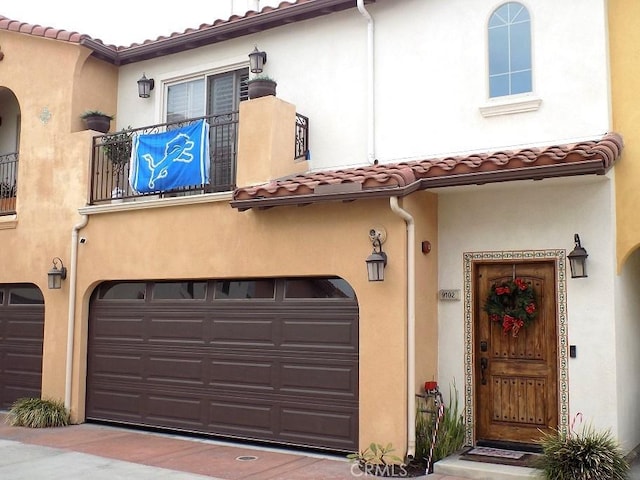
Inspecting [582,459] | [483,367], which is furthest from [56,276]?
[582,459]

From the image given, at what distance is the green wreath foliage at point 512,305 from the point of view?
9.19 metres

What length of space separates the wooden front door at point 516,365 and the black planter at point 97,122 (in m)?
7.13

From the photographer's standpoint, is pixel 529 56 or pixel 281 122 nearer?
pixel 529 56

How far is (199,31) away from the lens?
12500 mm

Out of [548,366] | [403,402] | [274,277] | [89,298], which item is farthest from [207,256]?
[548,366]

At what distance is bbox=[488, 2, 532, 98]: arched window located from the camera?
9.76 m

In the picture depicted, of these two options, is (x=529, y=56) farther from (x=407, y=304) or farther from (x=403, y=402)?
(x=403, y=402)

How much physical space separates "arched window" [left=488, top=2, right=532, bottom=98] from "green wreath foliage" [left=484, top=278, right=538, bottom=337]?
2692mm

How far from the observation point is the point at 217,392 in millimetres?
10719

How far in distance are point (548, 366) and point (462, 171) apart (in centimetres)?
278

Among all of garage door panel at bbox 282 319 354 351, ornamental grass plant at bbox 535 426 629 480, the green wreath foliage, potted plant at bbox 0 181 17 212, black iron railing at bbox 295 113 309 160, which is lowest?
ornamental grass plant at bbox 535 426 629 480

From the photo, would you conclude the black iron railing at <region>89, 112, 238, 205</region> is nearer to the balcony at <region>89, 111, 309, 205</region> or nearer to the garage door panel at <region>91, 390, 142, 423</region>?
the balcony at <region>89, 111, 309, 205</region>

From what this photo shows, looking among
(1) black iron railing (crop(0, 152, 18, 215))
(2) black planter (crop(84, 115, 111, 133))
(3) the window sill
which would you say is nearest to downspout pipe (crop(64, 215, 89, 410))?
(2) black planter (crop(84, 115, 111, 133))

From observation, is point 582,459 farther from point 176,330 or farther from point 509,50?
point 176,330
